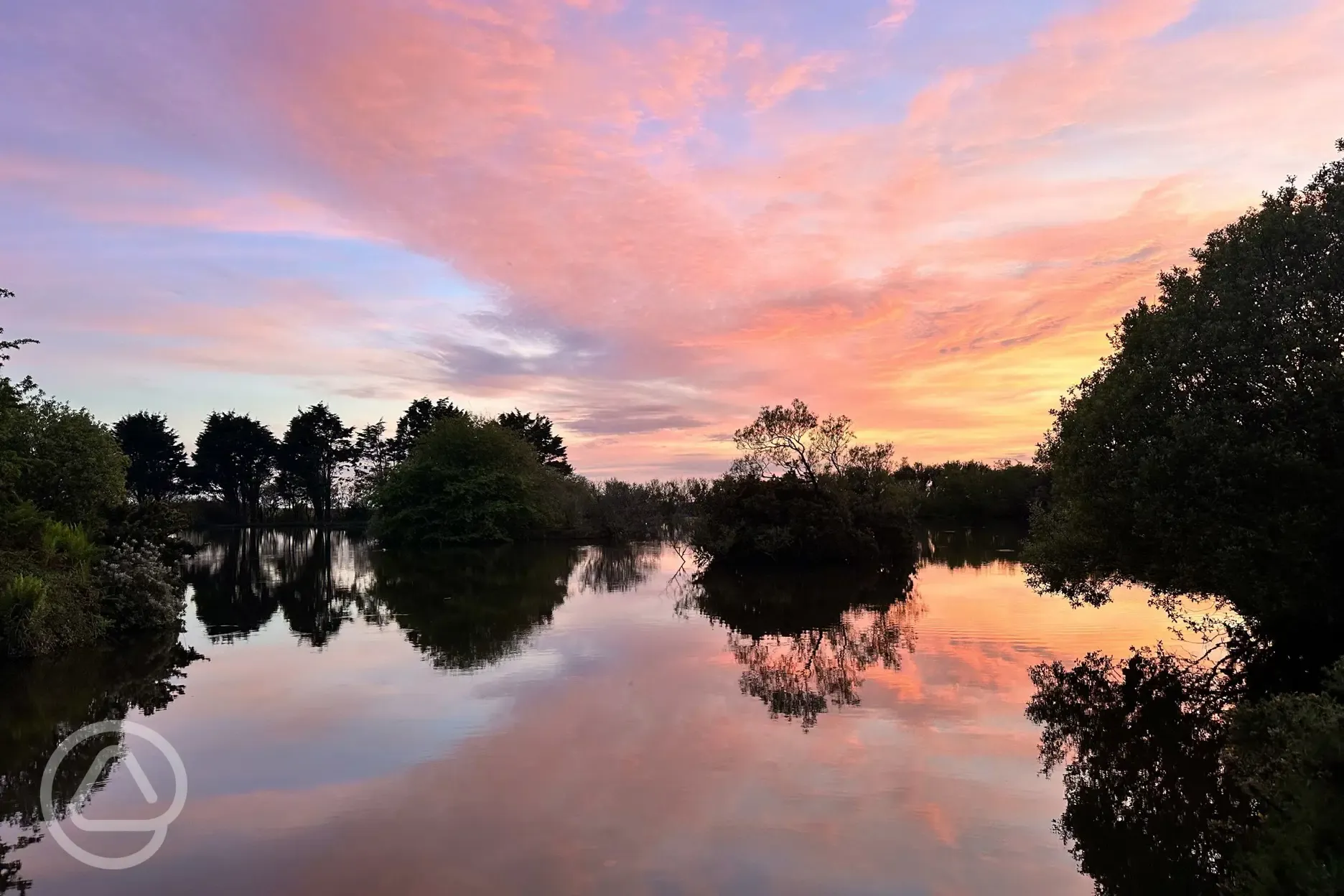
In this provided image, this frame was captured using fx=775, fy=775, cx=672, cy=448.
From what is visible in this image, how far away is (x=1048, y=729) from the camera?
972 centimetres

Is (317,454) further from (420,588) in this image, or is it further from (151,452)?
(420,588)

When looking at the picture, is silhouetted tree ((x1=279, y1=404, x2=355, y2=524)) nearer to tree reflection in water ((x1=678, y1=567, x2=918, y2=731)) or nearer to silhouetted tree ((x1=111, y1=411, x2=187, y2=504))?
silhouetted tree ((x1=111, y1=411, x2=187, y2=504))

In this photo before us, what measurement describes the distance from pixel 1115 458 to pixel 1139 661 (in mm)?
4113

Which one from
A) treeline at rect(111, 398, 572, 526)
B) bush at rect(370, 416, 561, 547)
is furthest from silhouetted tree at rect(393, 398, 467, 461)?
bush at rect(370, 416, 561, 547)

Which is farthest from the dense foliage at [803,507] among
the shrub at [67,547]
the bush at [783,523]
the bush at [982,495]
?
the bush at [982,495]

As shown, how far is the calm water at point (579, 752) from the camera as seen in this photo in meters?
6.20

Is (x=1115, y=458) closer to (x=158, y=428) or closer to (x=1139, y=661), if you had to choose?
(x=1139, y=661)

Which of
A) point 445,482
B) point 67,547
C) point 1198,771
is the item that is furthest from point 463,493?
point 1198,771

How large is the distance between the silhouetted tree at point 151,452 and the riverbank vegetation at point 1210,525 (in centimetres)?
8272

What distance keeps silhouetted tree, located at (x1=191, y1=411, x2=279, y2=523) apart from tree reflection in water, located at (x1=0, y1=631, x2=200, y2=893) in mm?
67551

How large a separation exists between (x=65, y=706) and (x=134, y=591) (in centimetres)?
608

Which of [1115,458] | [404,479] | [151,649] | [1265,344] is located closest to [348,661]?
[151,649]

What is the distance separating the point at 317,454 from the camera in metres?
76.2

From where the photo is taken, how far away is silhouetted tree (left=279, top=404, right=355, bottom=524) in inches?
2987
